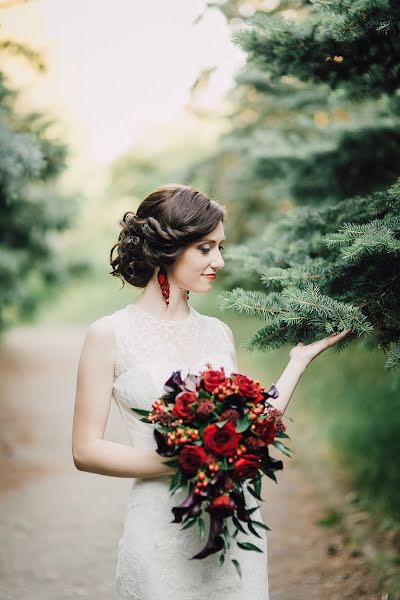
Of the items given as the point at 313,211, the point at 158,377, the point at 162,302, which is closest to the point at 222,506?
the point at 158,377

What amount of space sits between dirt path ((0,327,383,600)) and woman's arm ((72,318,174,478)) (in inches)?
108

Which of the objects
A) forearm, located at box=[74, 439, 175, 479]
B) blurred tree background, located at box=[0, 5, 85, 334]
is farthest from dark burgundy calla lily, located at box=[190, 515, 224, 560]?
blurred tree background, located at box=[0, 5, 85, 334]

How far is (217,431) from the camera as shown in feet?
6.43

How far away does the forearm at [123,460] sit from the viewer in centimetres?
223

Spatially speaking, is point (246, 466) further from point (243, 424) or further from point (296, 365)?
point (296, 365)

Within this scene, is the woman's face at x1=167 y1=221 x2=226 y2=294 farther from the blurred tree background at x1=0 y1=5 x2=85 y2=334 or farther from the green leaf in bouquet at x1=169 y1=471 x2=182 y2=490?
the blurred tree background at x1=0 y1=5 x2=85 y2=334

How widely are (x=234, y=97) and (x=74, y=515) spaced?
5.23 metres

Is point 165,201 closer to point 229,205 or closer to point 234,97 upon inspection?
point 234,97

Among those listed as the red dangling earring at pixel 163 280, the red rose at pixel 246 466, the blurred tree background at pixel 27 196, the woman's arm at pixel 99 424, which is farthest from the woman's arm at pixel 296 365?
the blurred tree background at pixel 27 196

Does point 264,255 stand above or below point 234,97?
below

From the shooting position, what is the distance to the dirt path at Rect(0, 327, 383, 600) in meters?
4.61

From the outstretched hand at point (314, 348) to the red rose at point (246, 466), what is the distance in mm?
601

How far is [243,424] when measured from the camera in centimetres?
200

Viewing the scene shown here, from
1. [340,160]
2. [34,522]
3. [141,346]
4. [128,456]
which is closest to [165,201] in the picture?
[141,346]
